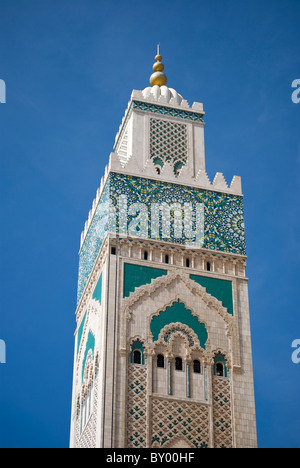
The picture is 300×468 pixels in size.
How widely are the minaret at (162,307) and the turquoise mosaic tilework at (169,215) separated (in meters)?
0.02

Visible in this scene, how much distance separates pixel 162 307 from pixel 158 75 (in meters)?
5.76

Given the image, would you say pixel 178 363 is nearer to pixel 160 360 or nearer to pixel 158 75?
pixel 160 360

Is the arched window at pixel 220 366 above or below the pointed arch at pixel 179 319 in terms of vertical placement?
below

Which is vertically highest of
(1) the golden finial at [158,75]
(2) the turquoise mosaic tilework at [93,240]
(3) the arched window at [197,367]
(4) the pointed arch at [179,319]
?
(1) the golden finial at [158,75]

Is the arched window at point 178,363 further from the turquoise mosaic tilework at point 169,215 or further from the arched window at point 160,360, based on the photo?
the turquoise mosaic tilework at point 169,215

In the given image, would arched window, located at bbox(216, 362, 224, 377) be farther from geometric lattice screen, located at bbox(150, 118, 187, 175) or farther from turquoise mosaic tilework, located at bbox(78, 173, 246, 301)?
geometric lattice screen, located at bbox(150, 118, 187, 175)

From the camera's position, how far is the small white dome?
1953 cm

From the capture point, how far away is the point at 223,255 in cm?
1736

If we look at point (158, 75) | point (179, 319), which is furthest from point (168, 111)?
point (179, 319)

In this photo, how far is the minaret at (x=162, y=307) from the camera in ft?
51.2

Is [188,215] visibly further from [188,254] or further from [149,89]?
[149,89]

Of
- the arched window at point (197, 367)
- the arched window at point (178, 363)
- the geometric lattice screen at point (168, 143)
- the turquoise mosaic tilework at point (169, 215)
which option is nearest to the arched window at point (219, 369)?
the arched window at point (197, 367)
